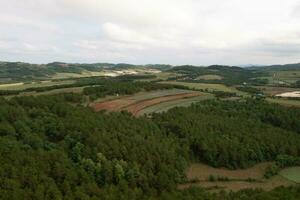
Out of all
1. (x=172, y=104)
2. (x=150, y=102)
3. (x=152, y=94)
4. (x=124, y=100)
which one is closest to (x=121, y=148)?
(x=124, y=100)

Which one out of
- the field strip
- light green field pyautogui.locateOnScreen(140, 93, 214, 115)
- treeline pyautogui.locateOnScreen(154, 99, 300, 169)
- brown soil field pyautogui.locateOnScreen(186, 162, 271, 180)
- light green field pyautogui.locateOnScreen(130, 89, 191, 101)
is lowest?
brown soil field pyautogui.locateOnScreen(186, 162, 271, 180)

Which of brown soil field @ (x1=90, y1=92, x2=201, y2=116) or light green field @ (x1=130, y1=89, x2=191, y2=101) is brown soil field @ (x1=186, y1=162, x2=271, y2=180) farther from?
light green field @ (x1=130, y1=89, x2=191, y2=101)

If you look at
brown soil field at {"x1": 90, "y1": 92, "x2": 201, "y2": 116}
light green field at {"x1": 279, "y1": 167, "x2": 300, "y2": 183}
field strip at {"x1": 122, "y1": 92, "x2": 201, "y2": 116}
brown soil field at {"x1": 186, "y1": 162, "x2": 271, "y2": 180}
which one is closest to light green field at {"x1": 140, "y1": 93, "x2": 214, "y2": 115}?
field strip at {"x1": 122, "y1": 92, "x2": 201, "y2": 116}

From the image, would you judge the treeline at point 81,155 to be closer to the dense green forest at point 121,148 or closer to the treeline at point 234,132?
the dense green forest at point 121,148

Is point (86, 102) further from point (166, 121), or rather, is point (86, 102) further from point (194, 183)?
point (194, 183)

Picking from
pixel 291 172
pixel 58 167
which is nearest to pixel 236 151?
pixel 291 172
